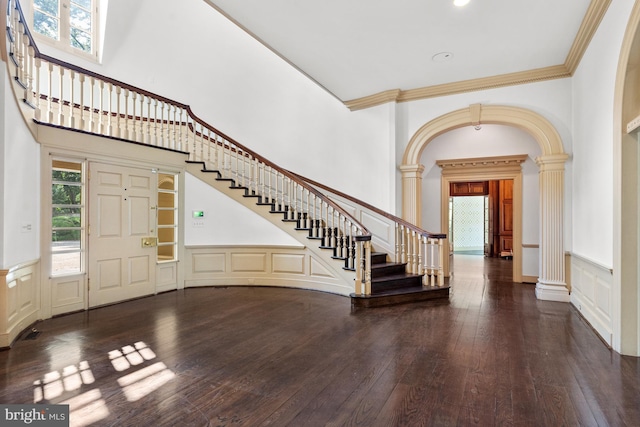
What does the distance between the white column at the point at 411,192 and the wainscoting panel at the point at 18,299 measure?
556 cm

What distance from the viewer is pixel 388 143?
6219mm

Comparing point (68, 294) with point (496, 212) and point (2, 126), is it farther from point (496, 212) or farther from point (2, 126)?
point (496, 212)

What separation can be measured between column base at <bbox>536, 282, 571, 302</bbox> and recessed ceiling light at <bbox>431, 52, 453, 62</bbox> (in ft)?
12.6

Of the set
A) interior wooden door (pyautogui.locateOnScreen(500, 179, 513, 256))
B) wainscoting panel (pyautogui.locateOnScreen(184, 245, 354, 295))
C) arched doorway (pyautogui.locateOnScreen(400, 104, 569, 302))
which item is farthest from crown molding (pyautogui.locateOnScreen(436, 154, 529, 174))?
interior wooden door (pyautogui.locateOnScreen(500, 179, 513, 256))

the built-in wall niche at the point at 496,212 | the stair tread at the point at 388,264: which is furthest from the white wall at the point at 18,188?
the built-in wall niche at the point at 496,212

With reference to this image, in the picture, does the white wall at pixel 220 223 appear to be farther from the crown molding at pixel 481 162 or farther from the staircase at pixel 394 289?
the crown molding at pixel 481 162

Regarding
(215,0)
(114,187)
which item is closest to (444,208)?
(215,0)

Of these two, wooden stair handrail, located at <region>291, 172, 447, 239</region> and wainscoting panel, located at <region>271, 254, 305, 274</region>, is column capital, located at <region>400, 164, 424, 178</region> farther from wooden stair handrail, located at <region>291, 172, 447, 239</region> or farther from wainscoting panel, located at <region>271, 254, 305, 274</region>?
wainscoting panel, located at <region>271, 254, 305, 274</region>

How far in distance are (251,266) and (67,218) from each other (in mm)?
2981

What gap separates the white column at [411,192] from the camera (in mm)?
6125

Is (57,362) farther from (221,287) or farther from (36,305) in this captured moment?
(221,287)

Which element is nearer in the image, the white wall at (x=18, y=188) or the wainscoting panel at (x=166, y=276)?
the white wall at (x=18, y=188)

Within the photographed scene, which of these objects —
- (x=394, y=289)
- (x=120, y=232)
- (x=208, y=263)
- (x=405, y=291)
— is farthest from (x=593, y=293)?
(x=120, y=232)

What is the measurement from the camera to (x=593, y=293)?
396cm
